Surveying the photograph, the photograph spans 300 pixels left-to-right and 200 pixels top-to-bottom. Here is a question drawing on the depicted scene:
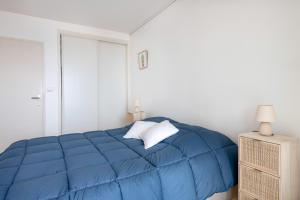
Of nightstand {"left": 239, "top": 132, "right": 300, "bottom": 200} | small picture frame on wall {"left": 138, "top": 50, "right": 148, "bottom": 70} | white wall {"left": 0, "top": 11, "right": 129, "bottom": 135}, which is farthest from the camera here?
small picture frame on wall {"left": 138, "top": 50, "right": 148, "bottom": 70}

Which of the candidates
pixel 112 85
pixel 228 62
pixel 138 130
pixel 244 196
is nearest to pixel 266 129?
pixel 244 196

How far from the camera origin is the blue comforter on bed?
102cm

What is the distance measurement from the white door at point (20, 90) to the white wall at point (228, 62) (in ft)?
6.69

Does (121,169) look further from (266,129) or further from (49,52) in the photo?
(49,52)

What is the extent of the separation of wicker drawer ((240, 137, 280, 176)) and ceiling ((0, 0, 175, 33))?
2.15m

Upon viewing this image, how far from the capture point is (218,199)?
1.52m

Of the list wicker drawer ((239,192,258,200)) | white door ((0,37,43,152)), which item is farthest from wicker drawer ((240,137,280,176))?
white door ((0,37,43,152))

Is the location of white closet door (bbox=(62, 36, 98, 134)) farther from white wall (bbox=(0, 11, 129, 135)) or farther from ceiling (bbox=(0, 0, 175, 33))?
ceiling (bbox=(0, 0, 175, 33))

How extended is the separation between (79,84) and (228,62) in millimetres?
2731

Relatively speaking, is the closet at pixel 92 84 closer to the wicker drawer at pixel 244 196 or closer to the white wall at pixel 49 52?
the white wall at pixel 49 52

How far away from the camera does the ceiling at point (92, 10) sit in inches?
102

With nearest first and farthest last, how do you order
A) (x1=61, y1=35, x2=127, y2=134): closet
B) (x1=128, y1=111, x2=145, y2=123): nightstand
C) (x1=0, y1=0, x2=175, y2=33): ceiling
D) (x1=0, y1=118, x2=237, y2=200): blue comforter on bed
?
(x1=0, y1=118, x2=237, y2=200): blue comforter on bed, (x1=0, y1=0, x2=175, y2=33): ceiling, (x1=128, y1=111, x2=145, y2=123): nightstand, (x1=61, y1=35, x2=127, y2=134): closet

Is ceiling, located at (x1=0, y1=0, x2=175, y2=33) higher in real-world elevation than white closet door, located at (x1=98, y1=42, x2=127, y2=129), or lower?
higher

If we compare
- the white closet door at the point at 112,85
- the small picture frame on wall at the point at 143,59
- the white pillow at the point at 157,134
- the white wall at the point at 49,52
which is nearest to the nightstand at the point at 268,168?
the white pillow at the point at 157,134
